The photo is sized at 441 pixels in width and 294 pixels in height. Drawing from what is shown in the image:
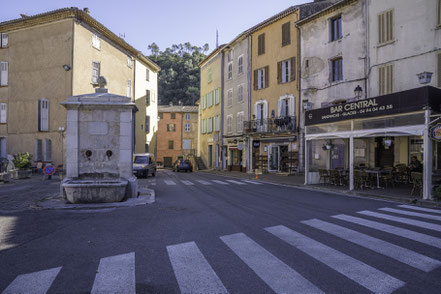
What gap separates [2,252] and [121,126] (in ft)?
18.4

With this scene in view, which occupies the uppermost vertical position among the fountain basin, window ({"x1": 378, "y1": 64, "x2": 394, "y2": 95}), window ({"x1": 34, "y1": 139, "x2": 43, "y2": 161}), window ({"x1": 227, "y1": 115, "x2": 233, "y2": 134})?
window ({"x1": 378, "y1": 64, "x2": 394, "y2": 95})

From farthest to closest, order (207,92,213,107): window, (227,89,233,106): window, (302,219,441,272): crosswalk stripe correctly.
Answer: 1. (207,92,213,107): window
2. (227,89,233,106): window
3. (302,219,441,272): crosswalk stripe

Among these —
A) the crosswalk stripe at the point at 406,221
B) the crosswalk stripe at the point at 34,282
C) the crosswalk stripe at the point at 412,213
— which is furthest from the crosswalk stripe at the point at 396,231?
the crosswalk stripe at the point at 34,282

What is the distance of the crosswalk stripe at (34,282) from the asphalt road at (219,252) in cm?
1

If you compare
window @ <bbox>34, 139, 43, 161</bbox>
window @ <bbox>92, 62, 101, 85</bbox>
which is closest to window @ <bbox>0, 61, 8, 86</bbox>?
window @ <bbox>34, 139, 43, 161</bbox>

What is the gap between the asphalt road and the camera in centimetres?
337

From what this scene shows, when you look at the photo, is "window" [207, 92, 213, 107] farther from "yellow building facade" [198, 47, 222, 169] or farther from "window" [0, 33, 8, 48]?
"window" [0, 33, 8, 48]

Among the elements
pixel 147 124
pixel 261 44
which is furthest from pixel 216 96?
pixel 261 44

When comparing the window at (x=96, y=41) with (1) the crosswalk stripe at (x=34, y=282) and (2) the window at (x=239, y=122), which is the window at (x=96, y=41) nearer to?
(2) the window at (x=239, y=122)

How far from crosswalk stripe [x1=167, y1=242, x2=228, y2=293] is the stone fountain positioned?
211 inches

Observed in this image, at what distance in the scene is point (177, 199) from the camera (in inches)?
400

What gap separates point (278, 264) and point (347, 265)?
2.90 ft

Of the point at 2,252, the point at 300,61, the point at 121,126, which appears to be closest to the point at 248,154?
the point at 300,61

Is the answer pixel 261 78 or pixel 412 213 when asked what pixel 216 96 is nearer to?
pixel 261 78
